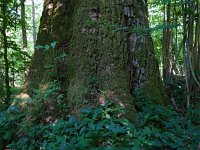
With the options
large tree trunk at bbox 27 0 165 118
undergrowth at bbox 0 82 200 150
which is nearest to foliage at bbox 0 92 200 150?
undergrowth at bbox 0 82 200 150

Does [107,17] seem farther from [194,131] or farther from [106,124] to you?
[194,131]

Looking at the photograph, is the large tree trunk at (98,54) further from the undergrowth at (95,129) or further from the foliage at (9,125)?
the foliage at (9,125)

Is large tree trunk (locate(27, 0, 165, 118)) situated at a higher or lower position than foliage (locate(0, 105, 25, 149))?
higher

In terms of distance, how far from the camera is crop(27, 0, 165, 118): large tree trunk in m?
3.64

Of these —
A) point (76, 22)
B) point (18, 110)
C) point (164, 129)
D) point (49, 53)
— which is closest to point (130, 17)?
point (76, 22)

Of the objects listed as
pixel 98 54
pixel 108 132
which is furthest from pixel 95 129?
pixel 98 54

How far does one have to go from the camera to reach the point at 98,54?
12.6 ft

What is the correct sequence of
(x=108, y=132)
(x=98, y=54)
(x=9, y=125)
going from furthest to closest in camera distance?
(x=98, y=54)
(x=9, y=125)
(x=108, y=132)

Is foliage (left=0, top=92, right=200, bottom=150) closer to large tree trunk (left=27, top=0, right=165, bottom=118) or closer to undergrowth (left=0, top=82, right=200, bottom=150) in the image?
undergrowth (left=0, top=82, right=200, bottom=150)

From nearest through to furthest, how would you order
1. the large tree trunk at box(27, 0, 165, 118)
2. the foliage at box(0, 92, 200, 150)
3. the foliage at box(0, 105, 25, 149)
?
the foliage at box(0, 92, 200, 150) → the foliage at box(0, 105, 25, 149) → the large tree trunk at box(27, 0, 165, 118)

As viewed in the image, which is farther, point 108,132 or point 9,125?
point 9,125

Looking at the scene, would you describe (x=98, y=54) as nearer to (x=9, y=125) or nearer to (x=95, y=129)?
(x=95, y=129)

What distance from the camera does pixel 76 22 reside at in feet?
13.4

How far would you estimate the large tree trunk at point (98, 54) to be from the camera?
11.9ft
